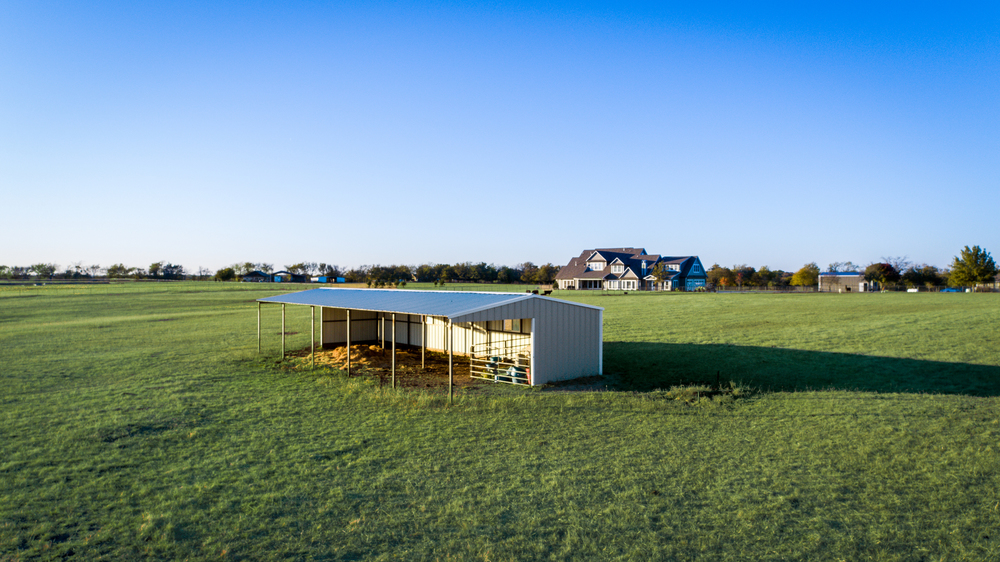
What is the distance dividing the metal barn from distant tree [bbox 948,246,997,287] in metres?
79.5

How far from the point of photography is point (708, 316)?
35375 millimetres

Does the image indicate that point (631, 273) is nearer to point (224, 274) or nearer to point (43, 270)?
point (224, 274)

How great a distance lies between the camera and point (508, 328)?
65.8 feet

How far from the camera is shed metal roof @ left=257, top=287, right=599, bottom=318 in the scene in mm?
15664

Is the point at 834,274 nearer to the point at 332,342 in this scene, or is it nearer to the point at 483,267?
the point at 483,267

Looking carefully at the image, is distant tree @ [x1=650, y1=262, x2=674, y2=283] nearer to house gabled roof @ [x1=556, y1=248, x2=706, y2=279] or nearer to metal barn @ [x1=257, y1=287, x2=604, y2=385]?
house gabled roof @ [x1=556, y1=248, x2=706, y2=279]

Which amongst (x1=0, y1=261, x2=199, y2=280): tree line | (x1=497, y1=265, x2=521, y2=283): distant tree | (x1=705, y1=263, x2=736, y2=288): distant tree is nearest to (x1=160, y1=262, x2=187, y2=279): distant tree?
(x1=0, y1=261, x2=199, y2=280): tree line

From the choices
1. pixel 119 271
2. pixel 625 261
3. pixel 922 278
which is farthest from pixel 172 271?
pixel 922 278

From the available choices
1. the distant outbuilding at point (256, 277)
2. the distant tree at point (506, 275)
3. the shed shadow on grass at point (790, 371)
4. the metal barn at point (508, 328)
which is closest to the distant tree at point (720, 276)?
the distant tree at point (506, 275)

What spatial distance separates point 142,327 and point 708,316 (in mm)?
34171

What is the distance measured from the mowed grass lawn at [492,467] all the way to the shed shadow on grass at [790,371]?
0.15 m

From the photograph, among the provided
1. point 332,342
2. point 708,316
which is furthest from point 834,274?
point 332,342

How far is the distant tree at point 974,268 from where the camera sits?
71438 mm

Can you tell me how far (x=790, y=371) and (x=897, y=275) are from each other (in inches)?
3253
